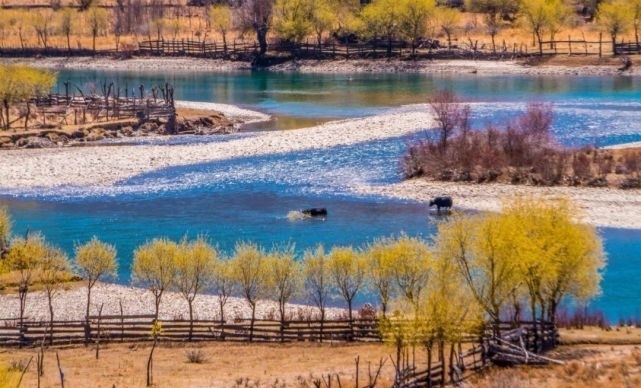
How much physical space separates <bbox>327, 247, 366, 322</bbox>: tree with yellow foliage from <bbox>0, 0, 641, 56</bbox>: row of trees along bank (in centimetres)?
9854

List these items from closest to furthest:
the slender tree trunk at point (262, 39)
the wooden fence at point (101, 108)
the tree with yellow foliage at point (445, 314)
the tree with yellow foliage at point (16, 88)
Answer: the tree with yellow foliage at point (445, 314) → the tree with yellow foliage at point (16, 88) → the wooden fence at point (101, 108) → the slender tree trunk at point (262, 39)

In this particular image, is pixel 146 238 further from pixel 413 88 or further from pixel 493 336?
pixel 413 88

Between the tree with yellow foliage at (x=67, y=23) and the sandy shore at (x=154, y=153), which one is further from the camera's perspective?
the tree with yellow foliage at (x=67, y=23)

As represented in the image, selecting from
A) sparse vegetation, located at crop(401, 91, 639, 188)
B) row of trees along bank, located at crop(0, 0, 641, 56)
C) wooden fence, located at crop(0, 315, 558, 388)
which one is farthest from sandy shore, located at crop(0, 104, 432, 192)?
row of trees along bank, located at crop(0, 0, 641, 56)

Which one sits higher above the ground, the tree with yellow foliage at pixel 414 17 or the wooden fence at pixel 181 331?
the tree with yellow foliage at pixel 414 17

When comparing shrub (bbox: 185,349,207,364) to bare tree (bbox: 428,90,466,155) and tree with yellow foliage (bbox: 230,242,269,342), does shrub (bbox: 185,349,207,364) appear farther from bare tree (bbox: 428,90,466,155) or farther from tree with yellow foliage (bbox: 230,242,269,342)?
bare tree (bbox: 428,90,466,155)

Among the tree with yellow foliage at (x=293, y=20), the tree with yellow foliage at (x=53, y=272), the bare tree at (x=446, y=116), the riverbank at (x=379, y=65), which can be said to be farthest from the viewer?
the tree with yellow foliage at (x=293, y=20)

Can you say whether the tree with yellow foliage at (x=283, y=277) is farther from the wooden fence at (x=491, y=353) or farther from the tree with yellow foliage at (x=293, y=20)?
the tree with yellow foliage at (x=293, y=20)

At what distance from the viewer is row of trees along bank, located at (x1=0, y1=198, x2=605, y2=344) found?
3678cm

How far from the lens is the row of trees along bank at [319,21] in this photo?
14288 centimetres

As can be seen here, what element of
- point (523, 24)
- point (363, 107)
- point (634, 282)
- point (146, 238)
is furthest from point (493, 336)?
point (523, 24)

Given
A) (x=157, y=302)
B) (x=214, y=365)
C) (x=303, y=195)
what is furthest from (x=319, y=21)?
(x=214, y=365)

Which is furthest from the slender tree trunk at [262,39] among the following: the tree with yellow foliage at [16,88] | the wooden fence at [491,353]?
Answer: the wooden fence at [491,353]

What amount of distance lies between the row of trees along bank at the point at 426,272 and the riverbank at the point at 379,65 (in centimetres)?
8868
